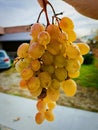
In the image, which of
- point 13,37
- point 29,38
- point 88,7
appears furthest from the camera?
point 13,37

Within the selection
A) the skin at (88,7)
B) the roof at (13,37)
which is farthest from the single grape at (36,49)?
the roof at (13,37)

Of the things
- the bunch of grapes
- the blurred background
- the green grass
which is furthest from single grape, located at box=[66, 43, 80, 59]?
the green grass

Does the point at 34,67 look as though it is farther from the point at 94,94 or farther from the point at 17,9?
the point at 94,94

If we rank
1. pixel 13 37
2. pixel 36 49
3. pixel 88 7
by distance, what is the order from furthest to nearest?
Result: pixel 13 37
pixel 88 7
pixel 36 49

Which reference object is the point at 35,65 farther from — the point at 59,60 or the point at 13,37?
the point at 13,37

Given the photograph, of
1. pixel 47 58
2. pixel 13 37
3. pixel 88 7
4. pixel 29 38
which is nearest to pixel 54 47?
pixel 47 58

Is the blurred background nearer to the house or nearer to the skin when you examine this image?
the house
